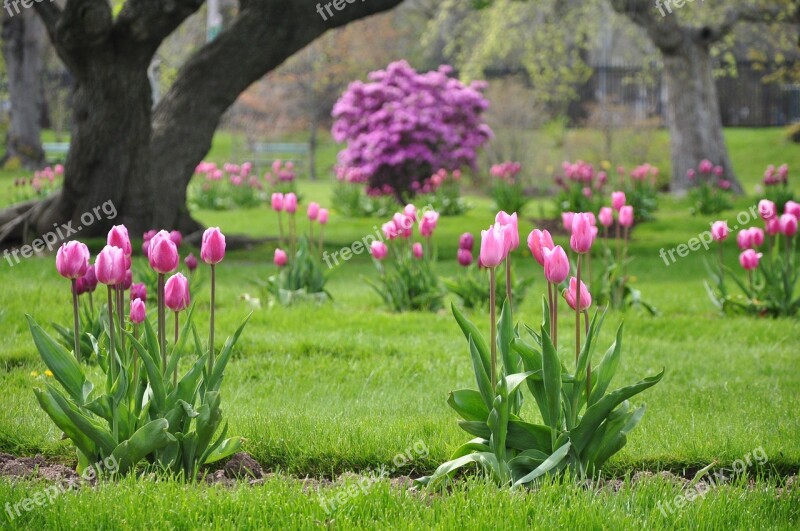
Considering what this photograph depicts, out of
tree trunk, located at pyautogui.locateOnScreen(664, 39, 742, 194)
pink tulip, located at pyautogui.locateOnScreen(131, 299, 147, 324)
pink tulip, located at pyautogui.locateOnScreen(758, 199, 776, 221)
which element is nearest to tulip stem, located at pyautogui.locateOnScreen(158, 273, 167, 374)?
pink tulip, located at pyautogui.locateOnScreen(131, 299, 147, 324)

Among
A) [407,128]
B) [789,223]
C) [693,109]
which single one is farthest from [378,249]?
[693,109]

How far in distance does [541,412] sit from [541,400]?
1.8 inches

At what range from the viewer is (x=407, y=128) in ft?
55.0

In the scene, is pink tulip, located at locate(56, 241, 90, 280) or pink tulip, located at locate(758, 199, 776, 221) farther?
pink tulip, located at locate(758, 199, 776, 221)

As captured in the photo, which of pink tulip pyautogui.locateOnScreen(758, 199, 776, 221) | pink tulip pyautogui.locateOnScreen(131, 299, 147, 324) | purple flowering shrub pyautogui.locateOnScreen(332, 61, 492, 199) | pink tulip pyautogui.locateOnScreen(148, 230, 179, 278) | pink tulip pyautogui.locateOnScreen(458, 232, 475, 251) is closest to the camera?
pink tulip pyautogui.locateOnScreen(148, 230, 179, 278)

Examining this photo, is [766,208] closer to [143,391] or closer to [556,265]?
[556,265]

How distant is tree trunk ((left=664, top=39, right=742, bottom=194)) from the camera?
685 inches

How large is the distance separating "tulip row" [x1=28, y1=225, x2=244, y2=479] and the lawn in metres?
0.18

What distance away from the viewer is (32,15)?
24.3 meters

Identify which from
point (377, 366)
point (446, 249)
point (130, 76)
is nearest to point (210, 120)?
point (130, 76)

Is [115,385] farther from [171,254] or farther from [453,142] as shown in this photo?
[453,142]

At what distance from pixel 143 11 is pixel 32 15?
1629cm

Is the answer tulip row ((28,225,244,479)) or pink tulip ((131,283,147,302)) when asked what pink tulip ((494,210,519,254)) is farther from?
pink tulip ((131,283,147,302))

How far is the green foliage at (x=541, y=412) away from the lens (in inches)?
132
